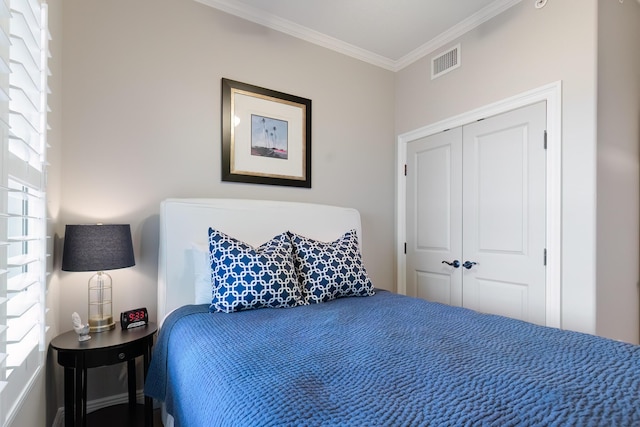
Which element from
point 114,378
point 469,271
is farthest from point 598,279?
point 114,378

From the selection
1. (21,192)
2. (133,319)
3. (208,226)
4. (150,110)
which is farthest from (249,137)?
(21,192)

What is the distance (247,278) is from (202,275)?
1.21 feet

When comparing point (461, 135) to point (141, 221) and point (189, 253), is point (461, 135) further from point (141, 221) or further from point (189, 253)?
point (141, 221)

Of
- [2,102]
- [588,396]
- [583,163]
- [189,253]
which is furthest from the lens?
[189,253]

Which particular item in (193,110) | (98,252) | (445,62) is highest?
(445,62)

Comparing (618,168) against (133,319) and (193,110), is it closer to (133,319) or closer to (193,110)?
(193,110)

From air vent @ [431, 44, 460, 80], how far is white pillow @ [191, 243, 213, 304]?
2.36 m

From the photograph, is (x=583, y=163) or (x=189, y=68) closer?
(x=583, y=163)

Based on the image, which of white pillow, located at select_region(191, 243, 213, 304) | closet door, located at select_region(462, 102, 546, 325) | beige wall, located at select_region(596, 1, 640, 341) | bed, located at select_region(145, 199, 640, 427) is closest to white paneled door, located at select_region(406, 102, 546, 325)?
closet door, located at select_region(462, 102, 546, 325)

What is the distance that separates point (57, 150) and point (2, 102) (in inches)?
41.6

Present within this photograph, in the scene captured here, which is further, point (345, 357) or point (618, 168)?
point (618, 168)

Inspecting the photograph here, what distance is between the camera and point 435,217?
301 cm

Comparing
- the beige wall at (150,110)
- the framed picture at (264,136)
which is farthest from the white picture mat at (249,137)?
the beige wall at (150,110)

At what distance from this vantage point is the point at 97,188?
2.08 metres
